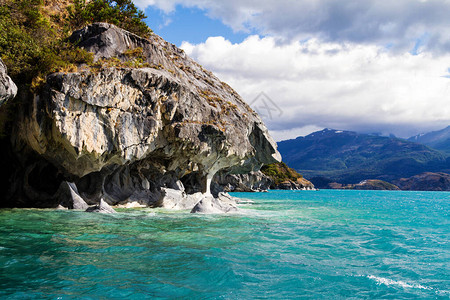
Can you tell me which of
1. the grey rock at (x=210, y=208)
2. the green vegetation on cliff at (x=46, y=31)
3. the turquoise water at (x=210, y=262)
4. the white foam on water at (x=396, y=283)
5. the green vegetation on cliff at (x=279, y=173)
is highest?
the green vegetation on cliff at (x=46, y=31)

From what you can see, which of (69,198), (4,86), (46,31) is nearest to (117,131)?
(69,198)

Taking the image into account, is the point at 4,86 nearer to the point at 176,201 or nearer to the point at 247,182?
the point at 176,201

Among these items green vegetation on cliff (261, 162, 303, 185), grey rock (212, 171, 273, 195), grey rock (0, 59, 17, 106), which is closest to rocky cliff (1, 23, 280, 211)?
grey rock (0, 59, 17, 106)

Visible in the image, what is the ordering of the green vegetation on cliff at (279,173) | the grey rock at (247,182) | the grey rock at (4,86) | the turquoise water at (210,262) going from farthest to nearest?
1. the green vegetation on cliff at (279,173)
2. the grey rock at (247,182)
3. the grey rock at (4,86)
4. the turquoise water at (210,262)

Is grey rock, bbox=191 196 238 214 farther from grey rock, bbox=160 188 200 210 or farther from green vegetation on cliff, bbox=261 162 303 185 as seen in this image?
green vegetation on cliff, bbox=261 162 303 185

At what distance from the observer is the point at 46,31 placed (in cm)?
2855

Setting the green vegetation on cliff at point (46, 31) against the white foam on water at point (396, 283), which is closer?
the white foam on water at point (396, 283)

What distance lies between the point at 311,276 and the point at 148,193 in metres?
25.7

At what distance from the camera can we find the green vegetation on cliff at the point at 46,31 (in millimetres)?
23344

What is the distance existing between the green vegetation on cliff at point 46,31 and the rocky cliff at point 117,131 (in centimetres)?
147

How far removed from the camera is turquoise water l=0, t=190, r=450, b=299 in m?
8.52

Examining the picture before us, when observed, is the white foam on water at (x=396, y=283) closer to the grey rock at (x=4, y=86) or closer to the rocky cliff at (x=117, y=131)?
the grey rock at (x=4, y=86)

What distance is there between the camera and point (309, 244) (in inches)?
591

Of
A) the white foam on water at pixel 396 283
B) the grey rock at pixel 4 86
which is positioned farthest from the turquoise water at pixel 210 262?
the grey rock at pixel 4 86
